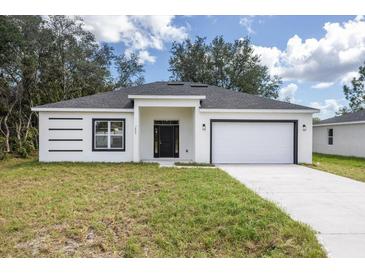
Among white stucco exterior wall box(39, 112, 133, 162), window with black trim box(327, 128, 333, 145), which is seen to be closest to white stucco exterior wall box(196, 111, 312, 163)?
white stucco exterior wall box(39, 112, 133, 162)

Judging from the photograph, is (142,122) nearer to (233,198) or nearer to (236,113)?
(236,113)

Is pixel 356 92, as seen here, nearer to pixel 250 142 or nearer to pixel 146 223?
pixel 250 142

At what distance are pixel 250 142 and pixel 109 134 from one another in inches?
266

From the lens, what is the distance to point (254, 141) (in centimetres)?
1341

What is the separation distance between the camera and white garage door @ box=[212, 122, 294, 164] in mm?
13367

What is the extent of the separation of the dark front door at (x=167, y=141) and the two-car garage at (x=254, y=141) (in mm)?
2207

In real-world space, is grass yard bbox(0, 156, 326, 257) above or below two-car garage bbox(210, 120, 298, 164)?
below

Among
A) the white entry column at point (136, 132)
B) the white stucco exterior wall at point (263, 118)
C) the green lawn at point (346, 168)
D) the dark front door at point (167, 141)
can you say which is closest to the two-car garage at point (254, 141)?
the white stucco exterior wall at point (263, 118)

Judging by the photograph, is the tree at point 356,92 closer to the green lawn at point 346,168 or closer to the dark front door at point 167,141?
the green lawn at point 346,168

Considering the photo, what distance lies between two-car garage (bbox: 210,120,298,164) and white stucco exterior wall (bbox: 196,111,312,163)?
20 cm

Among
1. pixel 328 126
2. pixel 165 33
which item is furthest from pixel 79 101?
pixel 328 126

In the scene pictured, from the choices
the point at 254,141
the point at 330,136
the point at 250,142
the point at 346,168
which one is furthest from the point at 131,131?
the point at 330,136

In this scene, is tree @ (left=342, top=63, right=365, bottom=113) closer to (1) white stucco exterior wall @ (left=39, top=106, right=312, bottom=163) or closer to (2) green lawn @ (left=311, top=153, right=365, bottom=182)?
(2) green lawn @ (left=311, top=153, right=365, bottom=182)

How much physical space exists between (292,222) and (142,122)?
10.7m
